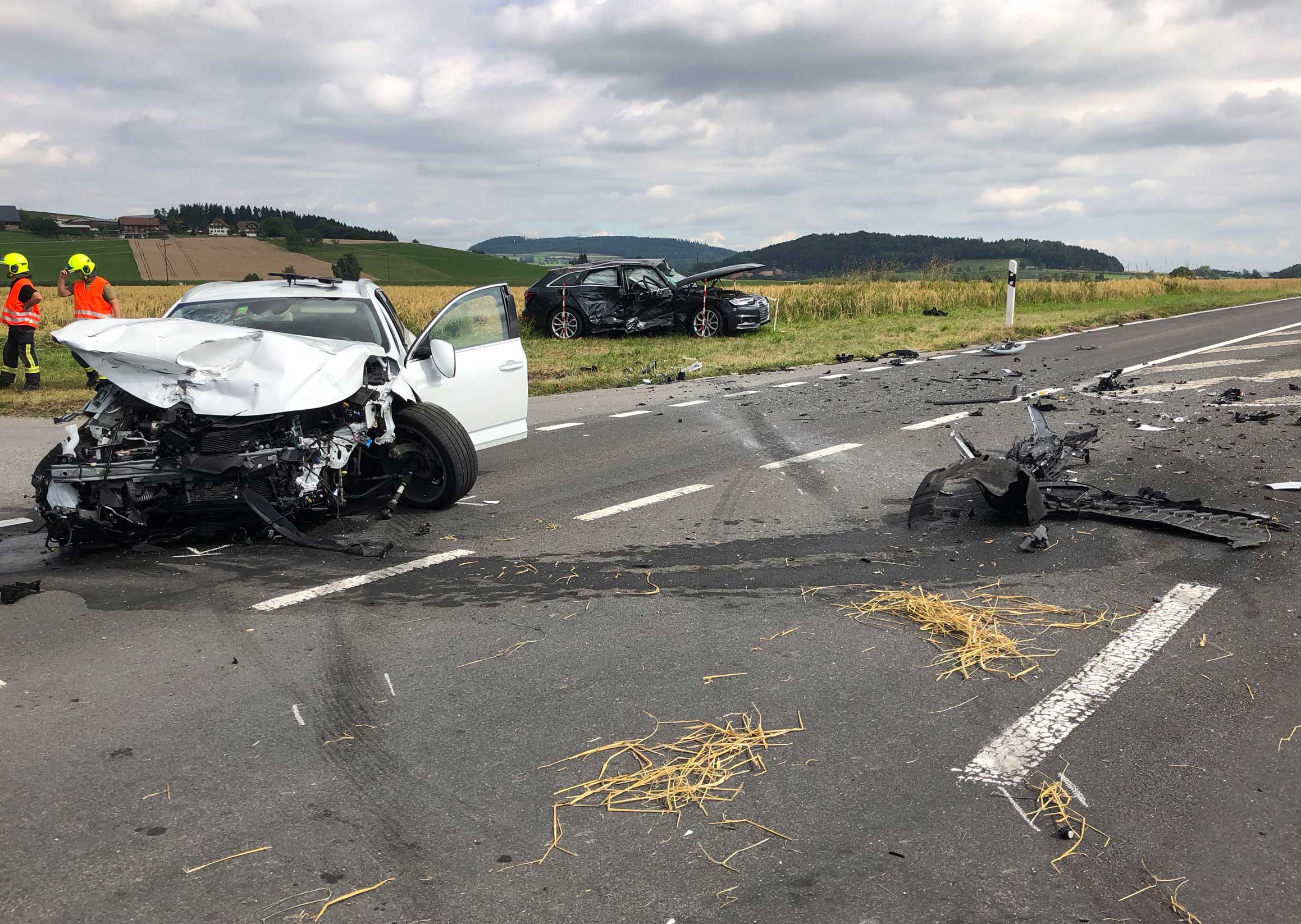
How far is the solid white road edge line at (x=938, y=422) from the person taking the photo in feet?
33.9

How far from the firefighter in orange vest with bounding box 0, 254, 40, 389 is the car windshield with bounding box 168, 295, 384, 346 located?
24.0 feet

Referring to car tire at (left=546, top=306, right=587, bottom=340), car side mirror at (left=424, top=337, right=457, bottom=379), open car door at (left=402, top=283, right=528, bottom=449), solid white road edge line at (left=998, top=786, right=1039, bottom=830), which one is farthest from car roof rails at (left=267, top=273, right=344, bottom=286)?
car tire at (left=546, top=306, right=587, bottom=340)

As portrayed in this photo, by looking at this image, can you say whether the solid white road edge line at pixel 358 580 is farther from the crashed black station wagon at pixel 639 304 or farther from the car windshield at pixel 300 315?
the crashed black station wagon at pixel 639 304

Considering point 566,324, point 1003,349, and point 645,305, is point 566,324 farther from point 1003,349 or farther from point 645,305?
point 1003,349

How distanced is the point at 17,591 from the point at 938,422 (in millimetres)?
8345

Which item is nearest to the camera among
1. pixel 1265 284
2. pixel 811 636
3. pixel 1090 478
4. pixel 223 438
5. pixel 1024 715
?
pixel 1024 715

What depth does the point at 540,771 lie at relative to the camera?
3480mm

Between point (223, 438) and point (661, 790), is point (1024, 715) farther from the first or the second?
point (223, 438)

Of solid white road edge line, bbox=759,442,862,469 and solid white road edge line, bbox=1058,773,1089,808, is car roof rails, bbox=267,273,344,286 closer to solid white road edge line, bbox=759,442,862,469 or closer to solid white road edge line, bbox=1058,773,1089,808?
solid white road edge line, bbox=759,442,862,469

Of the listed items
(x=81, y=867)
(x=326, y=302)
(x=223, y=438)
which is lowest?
(x=81, y=867)

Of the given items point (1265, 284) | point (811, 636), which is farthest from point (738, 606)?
point (1265, 284)

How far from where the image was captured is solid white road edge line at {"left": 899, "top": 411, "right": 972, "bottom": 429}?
10328 millimetres

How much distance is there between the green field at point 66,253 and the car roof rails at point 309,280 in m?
38.6

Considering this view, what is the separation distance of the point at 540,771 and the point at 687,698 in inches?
31.2
